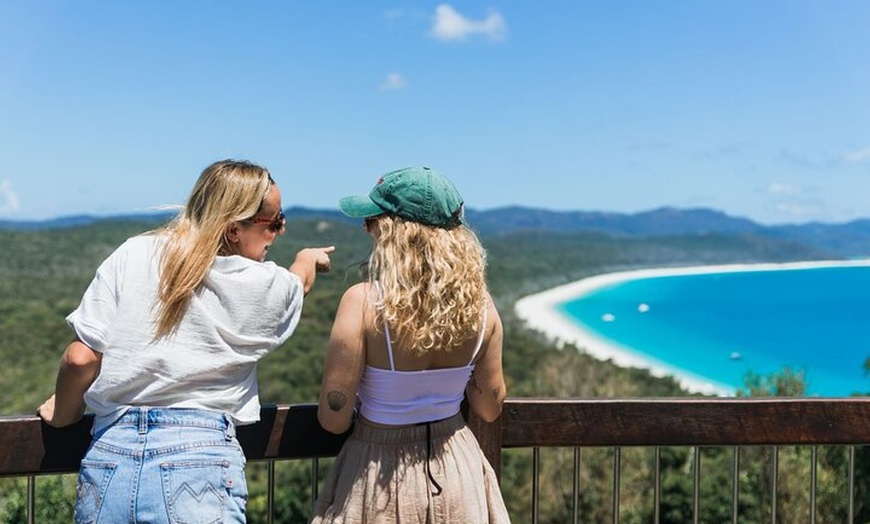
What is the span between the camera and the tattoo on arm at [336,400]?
5.85ft

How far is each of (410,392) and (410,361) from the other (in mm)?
79

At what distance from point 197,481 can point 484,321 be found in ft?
2.17

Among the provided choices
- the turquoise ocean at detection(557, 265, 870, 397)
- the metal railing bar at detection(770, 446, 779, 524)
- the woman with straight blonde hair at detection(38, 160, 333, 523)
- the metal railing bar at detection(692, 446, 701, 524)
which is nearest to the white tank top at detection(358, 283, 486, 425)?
the woman with straight blonde hair at detection(38, 160, 333, 523)

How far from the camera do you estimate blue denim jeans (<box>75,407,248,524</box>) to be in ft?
5.34

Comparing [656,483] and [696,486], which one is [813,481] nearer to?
[696,486]

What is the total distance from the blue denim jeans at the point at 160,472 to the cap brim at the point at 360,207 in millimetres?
509

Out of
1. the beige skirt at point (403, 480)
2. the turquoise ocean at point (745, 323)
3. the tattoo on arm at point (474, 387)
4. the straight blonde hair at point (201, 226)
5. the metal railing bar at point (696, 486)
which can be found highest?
the straight blonde hair at point (201, 226)

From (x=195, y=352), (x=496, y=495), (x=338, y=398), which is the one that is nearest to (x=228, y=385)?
(x=195, y=352)

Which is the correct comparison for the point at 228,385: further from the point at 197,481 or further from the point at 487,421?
→ the point at 487,421

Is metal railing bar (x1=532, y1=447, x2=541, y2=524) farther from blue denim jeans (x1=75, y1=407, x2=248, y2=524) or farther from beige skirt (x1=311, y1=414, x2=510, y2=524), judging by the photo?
blue denim jeans (x1=75, y1=407, x2=248, y2=524)

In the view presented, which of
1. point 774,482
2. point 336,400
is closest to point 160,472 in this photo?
point 336,400

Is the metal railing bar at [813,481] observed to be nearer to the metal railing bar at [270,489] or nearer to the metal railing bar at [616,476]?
the metal railing bar at [616,476]

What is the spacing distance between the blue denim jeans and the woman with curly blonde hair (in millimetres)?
246

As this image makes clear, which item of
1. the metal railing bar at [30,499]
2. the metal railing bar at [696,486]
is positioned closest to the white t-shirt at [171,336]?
the metal railing bar at [30,499]
